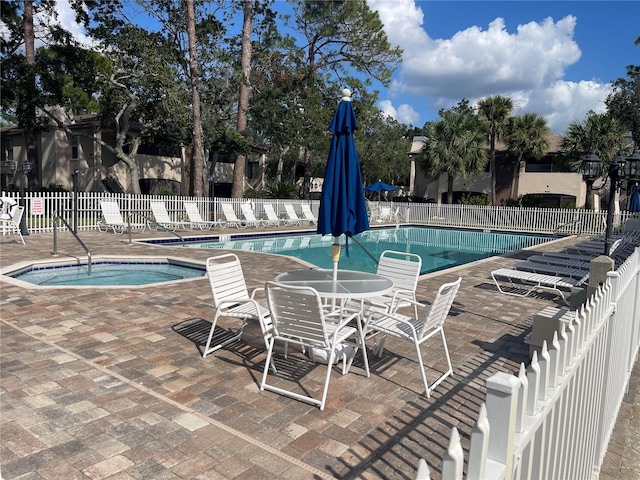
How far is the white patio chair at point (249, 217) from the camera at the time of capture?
18883 mm

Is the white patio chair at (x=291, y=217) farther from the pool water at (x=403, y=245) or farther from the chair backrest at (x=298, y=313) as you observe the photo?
the chair backrest at (x=298, y=313)

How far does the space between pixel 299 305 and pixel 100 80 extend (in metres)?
20.5

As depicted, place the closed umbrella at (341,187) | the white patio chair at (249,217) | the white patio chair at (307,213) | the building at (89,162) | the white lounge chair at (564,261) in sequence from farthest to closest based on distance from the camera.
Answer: the building at (89,162) < the white patio chair at (307,213) < the white patio chair at (249,217) < the white lounge chair at (564,261) < the closed umbrella at (341,187)

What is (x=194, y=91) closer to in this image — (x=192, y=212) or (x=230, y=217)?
(x=192, y=212)

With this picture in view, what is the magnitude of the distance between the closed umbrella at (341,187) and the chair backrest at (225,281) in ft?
3.31

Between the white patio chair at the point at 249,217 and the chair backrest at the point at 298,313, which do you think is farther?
the white patio chair at the point at 249,217

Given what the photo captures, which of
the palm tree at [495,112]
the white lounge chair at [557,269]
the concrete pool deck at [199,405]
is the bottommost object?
the concrete pool deck at [199,405]

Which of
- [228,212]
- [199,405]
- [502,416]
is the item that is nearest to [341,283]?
[199,405]

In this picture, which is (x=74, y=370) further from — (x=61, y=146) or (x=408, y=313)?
(x=61, y=146)

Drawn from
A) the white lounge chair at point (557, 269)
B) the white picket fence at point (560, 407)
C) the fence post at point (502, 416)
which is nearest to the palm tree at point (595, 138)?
the white lounge chair at point (557, 269)

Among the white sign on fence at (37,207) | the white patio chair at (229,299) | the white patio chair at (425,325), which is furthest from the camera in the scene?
the white sign on fence at (37,207)

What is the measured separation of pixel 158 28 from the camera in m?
23.5

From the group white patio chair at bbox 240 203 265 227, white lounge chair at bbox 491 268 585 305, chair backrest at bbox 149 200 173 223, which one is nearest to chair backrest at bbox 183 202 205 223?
chair backrest at bbox 149 200 173 223

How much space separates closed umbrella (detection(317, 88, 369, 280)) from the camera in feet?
14.9
